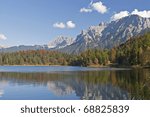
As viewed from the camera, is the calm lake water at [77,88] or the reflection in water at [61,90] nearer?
the calm lake water at [77,88]

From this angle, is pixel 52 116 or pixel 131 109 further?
pixel 131 109

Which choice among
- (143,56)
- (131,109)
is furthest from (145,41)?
A: (131,109)

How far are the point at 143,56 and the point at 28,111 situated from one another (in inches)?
5094

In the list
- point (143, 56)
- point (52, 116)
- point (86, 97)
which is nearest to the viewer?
point (52, 116)

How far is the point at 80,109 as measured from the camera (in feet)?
79.3

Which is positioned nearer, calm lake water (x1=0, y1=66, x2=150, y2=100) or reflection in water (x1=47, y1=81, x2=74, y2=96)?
calm lake water (x1=0, y1=66, x2=150, y2=100)

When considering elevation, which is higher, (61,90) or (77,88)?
(77,88)

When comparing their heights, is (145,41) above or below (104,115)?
above

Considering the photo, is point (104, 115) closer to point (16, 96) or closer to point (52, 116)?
point (52, 116)

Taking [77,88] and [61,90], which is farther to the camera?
[77,88]

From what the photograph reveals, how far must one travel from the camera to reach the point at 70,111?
76.1ft

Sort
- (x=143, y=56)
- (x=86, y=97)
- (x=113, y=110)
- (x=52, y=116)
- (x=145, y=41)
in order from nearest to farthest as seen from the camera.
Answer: (x=52, y=116) → (x=113, y=110) → (x=86, y=97) → (x=143, y=56) → (x=145, y=41)

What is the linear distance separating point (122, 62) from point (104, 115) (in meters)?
170

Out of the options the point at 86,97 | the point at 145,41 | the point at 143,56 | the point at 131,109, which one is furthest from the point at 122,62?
the point at 131,109
